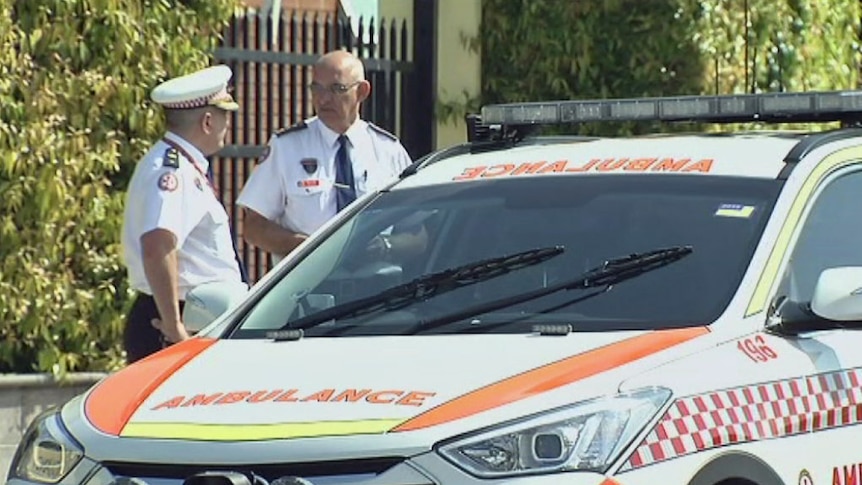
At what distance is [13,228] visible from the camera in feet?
30.7

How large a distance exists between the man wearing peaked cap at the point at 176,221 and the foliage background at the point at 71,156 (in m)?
1.43

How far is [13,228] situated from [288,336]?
4.01 meters

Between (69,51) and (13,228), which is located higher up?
(69,51)

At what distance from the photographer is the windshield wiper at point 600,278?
5562mm

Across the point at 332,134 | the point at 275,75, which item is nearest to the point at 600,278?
the point at 332,134

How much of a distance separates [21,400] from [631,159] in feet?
13.8

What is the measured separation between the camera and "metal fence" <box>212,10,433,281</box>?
35.9 ft

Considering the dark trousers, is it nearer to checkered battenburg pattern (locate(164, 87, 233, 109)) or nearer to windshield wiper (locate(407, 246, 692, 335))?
checkered battenburg pattern (locate(164, 87, 233, 109))

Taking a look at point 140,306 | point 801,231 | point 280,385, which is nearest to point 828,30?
point 140,306

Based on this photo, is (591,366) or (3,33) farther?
(3,33)

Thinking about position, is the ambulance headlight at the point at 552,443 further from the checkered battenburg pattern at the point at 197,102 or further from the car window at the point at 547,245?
the checkered battenburg pattern at the point at 197,102

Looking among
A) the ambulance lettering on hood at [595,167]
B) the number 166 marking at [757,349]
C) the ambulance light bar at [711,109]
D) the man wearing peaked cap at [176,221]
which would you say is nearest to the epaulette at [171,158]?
the man wearing peaked cap at [176,221]

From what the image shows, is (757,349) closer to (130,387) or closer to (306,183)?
(130,387)

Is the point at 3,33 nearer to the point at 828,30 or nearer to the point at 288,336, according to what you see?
the point at 288,336
